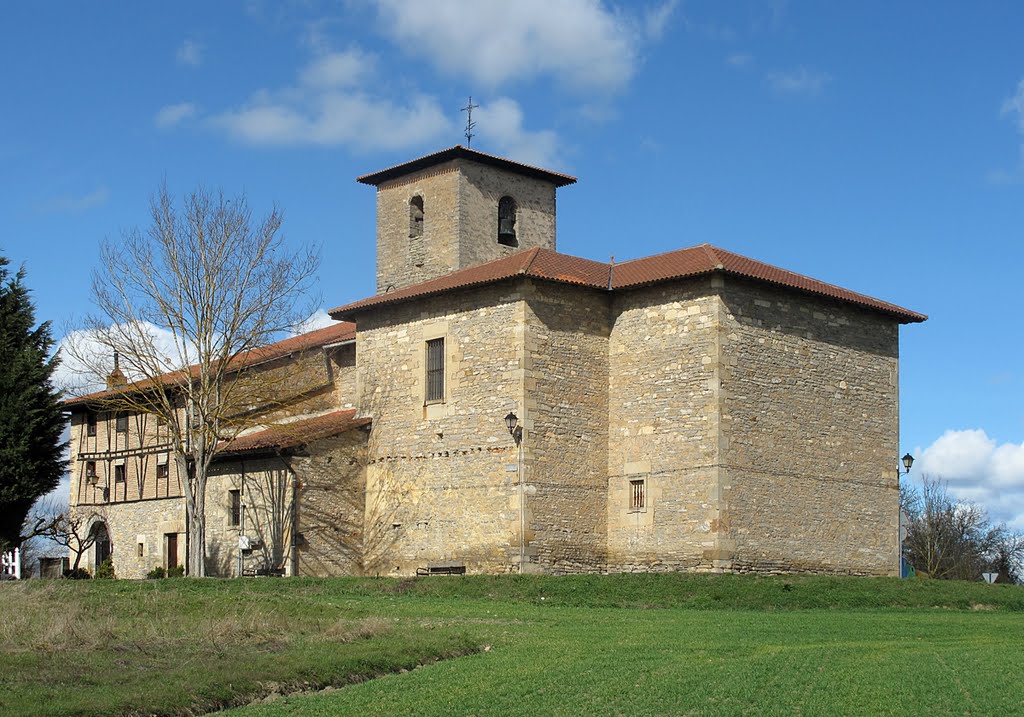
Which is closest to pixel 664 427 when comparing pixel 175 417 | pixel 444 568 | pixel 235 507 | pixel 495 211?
pixel 444 568

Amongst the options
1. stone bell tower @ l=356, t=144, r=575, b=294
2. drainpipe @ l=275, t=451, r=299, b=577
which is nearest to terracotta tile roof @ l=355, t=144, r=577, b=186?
stone bell tower @ l=356, t=144, r=575, b=294

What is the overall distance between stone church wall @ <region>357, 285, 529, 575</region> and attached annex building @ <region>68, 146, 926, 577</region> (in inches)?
2.1

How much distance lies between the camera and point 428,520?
33188 mm

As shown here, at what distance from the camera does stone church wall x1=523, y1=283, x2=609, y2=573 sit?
3139cm

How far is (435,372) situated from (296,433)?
14.0 feet

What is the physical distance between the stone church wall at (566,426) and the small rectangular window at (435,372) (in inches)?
118

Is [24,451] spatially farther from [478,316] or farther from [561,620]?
[561,620]

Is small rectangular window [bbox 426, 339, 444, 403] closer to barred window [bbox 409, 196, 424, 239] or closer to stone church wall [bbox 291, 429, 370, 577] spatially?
stone church wall [bbox 291, 429, 370, 577]

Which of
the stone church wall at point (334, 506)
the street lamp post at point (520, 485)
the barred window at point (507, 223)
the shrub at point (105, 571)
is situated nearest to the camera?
the street lamp post at point (520, 485)

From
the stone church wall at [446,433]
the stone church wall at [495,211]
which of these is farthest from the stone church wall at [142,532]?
the stone church wall at [495,211]

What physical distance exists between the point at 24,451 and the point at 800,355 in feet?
62.6

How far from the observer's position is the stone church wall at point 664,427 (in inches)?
1204

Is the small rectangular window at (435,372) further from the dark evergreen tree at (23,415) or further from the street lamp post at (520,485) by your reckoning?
the dark evergreen tree at (23,415)

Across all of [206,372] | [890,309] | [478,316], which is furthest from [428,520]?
[890,309]
